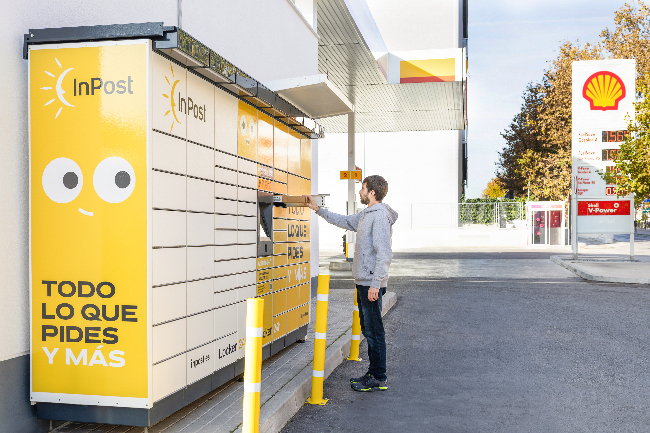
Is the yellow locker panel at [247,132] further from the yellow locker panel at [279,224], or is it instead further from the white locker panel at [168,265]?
the white locker panel at [168,265]

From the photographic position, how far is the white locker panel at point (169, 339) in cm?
384

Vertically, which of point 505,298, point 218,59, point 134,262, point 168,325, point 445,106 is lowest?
point 505,298

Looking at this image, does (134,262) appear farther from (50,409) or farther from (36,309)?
(50,409)

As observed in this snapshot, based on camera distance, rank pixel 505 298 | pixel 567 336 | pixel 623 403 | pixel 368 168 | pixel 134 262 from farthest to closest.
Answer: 1. pixel 368 168
2. pixel 505 298
3. pixel 567 336
4. pixel 623 403
5. pixel 134 262

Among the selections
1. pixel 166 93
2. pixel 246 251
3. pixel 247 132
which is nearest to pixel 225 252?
pixel 246 251

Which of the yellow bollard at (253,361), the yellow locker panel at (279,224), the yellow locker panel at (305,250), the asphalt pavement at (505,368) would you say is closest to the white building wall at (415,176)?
the asphalt pavement at (505,368)

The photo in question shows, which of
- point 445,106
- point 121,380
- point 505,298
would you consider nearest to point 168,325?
point 121,380

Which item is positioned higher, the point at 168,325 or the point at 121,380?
the point at 168,325

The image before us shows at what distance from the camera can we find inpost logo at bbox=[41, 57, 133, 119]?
149 inches

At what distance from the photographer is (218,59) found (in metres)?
4.50

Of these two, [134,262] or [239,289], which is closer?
[134,262]

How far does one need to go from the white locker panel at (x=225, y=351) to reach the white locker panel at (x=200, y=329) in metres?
0.17

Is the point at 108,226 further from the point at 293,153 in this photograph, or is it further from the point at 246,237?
the point at 293,153

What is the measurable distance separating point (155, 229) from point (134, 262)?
0.25m
